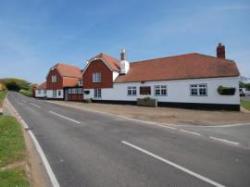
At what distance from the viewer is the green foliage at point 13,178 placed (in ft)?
14.5

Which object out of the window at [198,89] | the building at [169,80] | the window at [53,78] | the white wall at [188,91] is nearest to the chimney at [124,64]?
the building at [169,80]

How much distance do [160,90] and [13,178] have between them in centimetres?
2524

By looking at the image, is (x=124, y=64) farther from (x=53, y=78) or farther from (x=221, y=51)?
(x=53, y=78)

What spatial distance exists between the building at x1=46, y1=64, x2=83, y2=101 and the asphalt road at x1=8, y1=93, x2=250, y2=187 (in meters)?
36.7

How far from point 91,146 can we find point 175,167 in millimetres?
3626

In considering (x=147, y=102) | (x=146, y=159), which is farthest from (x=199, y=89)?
(x=146, y=159)

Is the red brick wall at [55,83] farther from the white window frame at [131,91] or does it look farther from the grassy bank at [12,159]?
the grassy bank at [12,159]

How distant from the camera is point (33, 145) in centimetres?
816

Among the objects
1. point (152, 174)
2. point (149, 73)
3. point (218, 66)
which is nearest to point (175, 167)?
point (152, 174)

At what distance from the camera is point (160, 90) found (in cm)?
2858

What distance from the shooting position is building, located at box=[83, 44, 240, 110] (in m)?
23.4

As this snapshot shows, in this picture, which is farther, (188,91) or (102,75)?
(102,75)

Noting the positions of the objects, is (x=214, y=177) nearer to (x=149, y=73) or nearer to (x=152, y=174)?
(x=152, y=174)

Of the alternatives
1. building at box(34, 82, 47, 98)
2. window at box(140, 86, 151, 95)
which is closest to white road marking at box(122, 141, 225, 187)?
window at box(140, 86, 151, 95)
